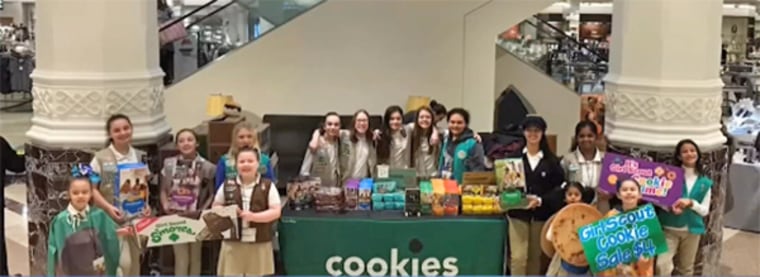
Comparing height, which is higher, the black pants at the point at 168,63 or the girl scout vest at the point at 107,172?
the black pants at the point at 168,63

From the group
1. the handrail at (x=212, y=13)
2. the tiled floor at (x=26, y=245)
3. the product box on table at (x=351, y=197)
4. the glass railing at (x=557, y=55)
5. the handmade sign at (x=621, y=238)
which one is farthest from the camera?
the glass railing at (x=557, y=55)

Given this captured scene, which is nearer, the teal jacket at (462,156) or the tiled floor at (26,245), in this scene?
the teal jacket at (462,156)

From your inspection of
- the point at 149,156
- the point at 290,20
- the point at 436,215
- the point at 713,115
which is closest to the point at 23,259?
the point at 149,156

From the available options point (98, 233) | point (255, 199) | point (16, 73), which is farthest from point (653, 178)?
point (16, 73)

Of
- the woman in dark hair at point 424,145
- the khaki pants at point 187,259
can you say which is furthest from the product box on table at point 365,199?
the khaki pants at point 187,259

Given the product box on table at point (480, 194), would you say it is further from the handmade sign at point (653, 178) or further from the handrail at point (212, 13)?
Answer: the handrail at point (212, 13)

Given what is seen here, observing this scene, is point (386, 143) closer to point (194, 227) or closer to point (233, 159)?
point (233, 159)

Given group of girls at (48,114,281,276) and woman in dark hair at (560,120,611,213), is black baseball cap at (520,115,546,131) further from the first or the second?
group of girls at (48,114,281,276)

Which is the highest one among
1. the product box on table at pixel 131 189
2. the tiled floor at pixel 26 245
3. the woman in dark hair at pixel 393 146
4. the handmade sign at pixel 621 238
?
the woman in dark hair at pixel 393 146

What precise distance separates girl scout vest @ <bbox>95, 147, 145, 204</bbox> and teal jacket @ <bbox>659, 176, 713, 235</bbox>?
3362 millimetres

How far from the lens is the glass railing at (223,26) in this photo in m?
10.6

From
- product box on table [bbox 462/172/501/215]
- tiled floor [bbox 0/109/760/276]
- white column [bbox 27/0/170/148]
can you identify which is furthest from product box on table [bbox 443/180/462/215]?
tiled floor [bbox 0/109/760/276]

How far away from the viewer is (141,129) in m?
5.82

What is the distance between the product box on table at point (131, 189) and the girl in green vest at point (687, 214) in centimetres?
316
